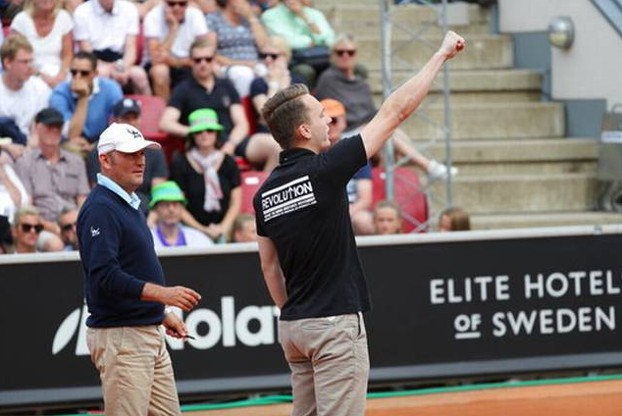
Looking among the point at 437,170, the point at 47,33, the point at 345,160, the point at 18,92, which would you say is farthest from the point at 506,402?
the point at 47,33

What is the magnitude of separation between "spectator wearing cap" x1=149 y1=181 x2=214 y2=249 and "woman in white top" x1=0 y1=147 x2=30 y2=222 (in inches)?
38.6

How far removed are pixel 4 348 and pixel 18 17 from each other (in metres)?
3.93

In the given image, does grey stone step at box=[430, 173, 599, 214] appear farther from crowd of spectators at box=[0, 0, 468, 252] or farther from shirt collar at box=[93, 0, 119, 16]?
shirt collar at box=[93, 0, 119, 16]

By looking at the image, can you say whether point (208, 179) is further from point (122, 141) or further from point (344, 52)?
point (122, 141)

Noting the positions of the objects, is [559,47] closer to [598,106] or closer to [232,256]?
[598,106]

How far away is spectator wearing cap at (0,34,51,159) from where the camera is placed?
38.2 ft

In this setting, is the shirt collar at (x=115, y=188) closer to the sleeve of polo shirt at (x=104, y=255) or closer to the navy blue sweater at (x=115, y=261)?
the navy blue sweater at (x=115, y=261)

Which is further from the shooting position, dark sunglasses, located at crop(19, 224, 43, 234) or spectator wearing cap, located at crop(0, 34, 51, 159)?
spectator wearing cap, located at crop(0, 34, 51, 159)

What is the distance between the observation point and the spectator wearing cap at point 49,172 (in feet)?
36.7

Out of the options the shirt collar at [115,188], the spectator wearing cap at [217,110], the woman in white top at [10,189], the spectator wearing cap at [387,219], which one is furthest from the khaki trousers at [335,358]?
the spectator wearing cap at [217,110]

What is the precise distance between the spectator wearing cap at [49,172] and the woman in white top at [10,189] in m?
0.07

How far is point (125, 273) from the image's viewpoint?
648 centimetres

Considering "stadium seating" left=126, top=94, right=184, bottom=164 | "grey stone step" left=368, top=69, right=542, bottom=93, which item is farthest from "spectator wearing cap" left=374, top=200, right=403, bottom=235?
"grey stone step" left=368, top=69, right=542, bottom=93

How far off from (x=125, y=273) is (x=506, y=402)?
4.04 metres
